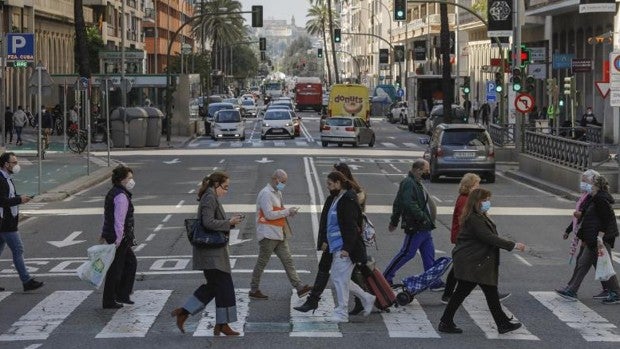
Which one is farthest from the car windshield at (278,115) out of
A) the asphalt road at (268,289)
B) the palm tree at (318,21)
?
the palm tree at (318,21)

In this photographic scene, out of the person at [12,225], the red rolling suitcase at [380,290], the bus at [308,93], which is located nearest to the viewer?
the red rolling suitcase at [380,290]

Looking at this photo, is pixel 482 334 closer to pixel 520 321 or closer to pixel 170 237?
pixel 520 321

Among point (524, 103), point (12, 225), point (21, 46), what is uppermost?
point (21, 46)

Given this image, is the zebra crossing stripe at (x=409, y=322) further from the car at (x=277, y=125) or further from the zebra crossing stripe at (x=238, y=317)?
the car at (x=277, y=125)

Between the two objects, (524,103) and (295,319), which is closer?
(295,319)

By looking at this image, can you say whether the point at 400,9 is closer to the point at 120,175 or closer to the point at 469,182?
the point at 469,182

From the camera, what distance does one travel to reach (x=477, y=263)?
14.7 meters

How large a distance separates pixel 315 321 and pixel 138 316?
6.78ft

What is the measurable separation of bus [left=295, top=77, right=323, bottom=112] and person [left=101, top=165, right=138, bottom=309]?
355 ft

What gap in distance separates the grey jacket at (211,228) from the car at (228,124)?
188 ft

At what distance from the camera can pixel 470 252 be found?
1475cm

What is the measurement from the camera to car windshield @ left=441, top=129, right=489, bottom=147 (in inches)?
1581

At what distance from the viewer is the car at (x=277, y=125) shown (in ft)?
240

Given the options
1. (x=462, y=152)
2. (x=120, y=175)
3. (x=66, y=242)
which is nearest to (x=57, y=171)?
(x=462, y=152)
